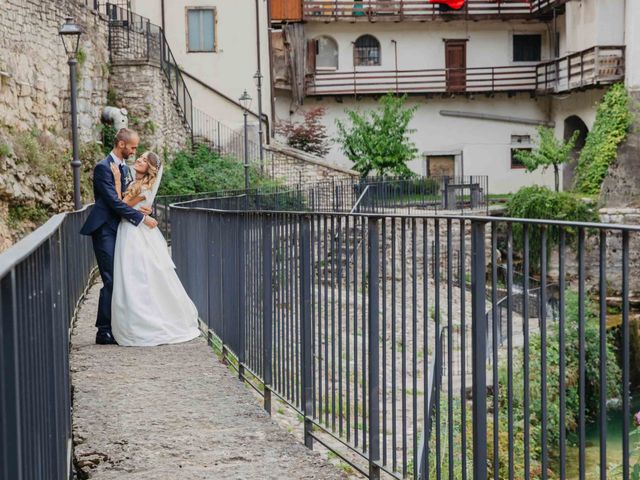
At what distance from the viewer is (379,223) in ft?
15.9

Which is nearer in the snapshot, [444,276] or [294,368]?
[444,276]

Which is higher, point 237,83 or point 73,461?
point 237,83

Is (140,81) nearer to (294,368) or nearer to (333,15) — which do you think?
(333,15)

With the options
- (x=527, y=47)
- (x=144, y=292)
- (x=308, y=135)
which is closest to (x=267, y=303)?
(x=144, y=292)

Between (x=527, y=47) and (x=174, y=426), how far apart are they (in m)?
41.9

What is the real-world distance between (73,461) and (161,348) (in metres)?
3.52

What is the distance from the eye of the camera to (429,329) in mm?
4844

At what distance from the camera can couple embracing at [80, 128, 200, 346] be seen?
29.5 ft

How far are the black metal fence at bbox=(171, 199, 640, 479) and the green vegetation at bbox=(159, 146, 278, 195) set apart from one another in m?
23.9

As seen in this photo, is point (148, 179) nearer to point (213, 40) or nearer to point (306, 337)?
point (306, 337)

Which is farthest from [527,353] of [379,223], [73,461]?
[73,461]

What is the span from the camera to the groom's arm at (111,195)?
9.11m

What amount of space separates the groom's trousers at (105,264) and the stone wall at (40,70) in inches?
560

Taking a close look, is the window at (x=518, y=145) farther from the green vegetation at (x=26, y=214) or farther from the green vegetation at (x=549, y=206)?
the green vegetation at (x=26, y=214)
